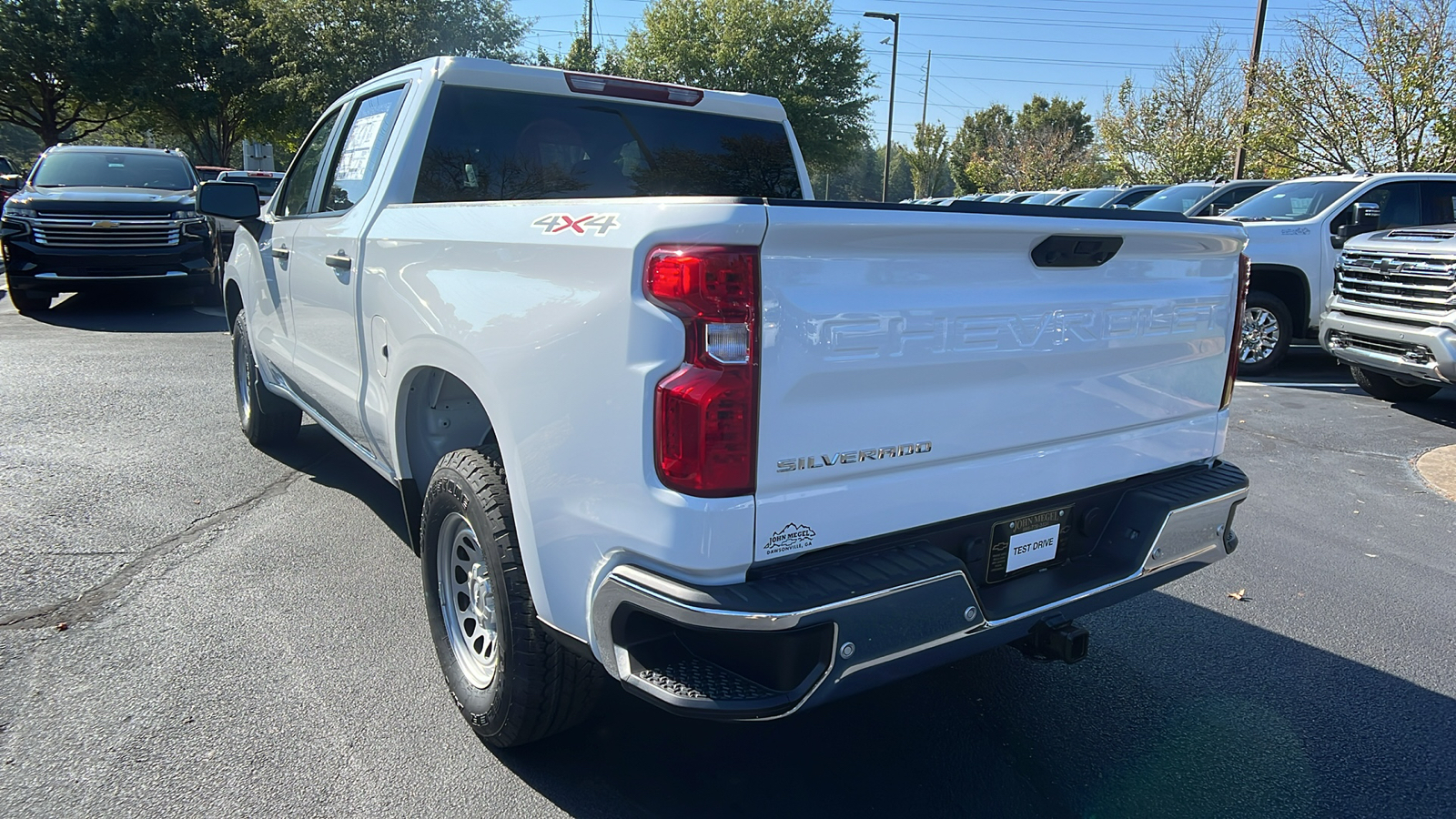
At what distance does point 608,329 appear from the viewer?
7.02ft

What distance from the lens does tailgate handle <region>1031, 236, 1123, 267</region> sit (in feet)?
8.16

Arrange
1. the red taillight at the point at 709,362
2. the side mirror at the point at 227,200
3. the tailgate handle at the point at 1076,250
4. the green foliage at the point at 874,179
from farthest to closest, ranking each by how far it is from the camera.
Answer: the green foliage at the point at 874,179, the side mirror at the point at 227,200, the tailgate handle at the point at 1076,250, the red taillight at the point at 709,362

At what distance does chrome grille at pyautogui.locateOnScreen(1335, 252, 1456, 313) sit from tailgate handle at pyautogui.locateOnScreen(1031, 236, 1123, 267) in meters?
6.05

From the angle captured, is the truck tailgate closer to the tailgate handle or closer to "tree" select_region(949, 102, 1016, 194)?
the tailgate handle

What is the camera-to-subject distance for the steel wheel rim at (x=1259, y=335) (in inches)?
378

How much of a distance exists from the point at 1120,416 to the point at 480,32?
25104 mm

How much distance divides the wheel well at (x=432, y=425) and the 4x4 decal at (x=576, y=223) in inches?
40.5

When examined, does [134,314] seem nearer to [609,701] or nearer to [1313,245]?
[609,701]

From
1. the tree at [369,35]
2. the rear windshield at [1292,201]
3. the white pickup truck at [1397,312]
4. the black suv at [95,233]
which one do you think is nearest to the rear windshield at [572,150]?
the white pickup truck at [1397,312]

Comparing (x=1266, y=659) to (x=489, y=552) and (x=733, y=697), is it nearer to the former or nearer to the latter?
(x=733, y=697)

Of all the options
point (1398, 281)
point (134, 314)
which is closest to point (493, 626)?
point (1398, 281)

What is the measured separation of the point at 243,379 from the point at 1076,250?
5.47 metres

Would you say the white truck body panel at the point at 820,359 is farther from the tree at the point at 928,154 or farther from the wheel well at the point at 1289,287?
the tree at the point at 928,154

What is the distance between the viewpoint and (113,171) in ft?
40.9
